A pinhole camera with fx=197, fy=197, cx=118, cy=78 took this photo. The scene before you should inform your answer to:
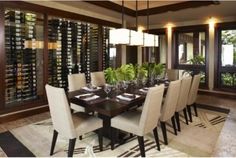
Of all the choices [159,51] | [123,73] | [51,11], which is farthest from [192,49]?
[51,11]

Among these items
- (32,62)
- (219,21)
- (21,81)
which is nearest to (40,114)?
(21,81)

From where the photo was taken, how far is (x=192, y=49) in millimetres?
7156

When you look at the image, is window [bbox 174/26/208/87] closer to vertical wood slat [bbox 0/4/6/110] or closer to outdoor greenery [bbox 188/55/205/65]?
outdoor greenery [bbox 188/55/205/65]

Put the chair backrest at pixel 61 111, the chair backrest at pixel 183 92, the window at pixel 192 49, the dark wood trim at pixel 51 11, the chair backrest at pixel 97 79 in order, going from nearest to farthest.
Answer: the chair backrest at pixel 61 111
the chair backrest at pixel 183 92
the dark wood trim at pixel 51 11
the chair backrest at pixel 97 79
the window at pixel 192 49

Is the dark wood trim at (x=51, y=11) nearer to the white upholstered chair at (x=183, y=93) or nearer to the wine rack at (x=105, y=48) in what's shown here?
the wine rack at (x=105, y=48)

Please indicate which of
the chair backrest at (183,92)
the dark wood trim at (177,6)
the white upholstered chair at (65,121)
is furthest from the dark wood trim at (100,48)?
the white upholstered chair at (65,121)

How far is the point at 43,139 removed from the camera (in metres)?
3.04

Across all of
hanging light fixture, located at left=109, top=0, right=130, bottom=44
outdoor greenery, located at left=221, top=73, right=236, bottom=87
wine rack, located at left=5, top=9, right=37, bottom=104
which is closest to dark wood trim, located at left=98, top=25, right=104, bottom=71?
wine rack, located at left=5, top=9, right=37, bottom=104

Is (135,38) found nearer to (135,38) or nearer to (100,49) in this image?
(135,38)

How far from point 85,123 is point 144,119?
75 centimetres

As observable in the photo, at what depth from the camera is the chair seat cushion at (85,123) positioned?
242 cm

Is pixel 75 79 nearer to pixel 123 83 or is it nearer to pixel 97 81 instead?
pixel 97 81

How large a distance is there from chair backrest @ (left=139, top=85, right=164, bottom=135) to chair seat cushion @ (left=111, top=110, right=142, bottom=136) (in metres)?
0.09

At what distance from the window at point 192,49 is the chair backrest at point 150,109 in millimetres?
4972
